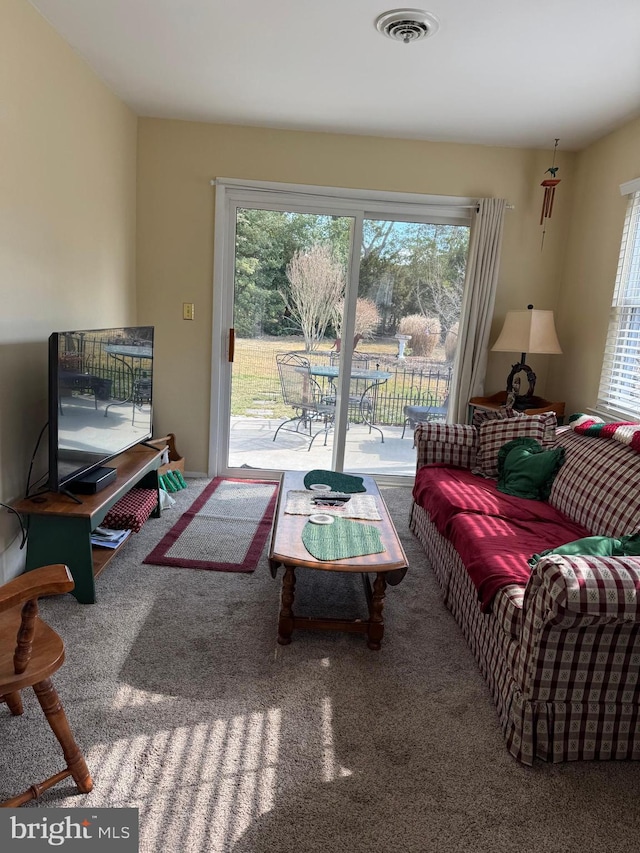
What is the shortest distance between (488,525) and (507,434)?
920 mm

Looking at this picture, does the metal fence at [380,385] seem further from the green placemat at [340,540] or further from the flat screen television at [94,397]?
the green placemat at [340,540]

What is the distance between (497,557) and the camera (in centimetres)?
226

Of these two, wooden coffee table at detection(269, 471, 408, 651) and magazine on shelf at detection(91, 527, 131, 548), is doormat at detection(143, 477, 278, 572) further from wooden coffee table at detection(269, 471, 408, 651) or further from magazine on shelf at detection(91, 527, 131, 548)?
wooden coffee table at detection(269, 471, 408, 651)

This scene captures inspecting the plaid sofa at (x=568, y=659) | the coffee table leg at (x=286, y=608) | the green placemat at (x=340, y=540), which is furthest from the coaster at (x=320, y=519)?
Answer: the plaid sofa at (x=568, y=659)

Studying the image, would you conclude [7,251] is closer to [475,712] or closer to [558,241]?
[475,712]

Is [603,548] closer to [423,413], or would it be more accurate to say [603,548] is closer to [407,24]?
[407,24]

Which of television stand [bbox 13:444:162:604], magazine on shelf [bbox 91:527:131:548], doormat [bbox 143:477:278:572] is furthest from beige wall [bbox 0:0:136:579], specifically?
doormat [bbox 143:477:278:572]

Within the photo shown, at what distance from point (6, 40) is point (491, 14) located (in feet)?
6.54

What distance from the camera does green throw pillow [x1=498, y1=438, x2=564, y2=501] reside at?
310 centimetres

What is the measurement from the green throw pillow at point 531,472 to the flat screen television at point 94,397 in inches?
83.6

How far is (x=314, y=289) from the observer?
432cm

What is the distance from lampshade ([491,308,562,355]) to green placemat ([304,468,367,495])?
4.98 ft

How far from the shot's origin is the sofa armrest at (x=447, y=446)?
353 cm

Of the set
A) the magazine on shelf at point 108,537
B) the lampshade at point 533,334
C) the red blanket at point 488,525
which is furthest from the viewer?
the lampshade at point 533,334
